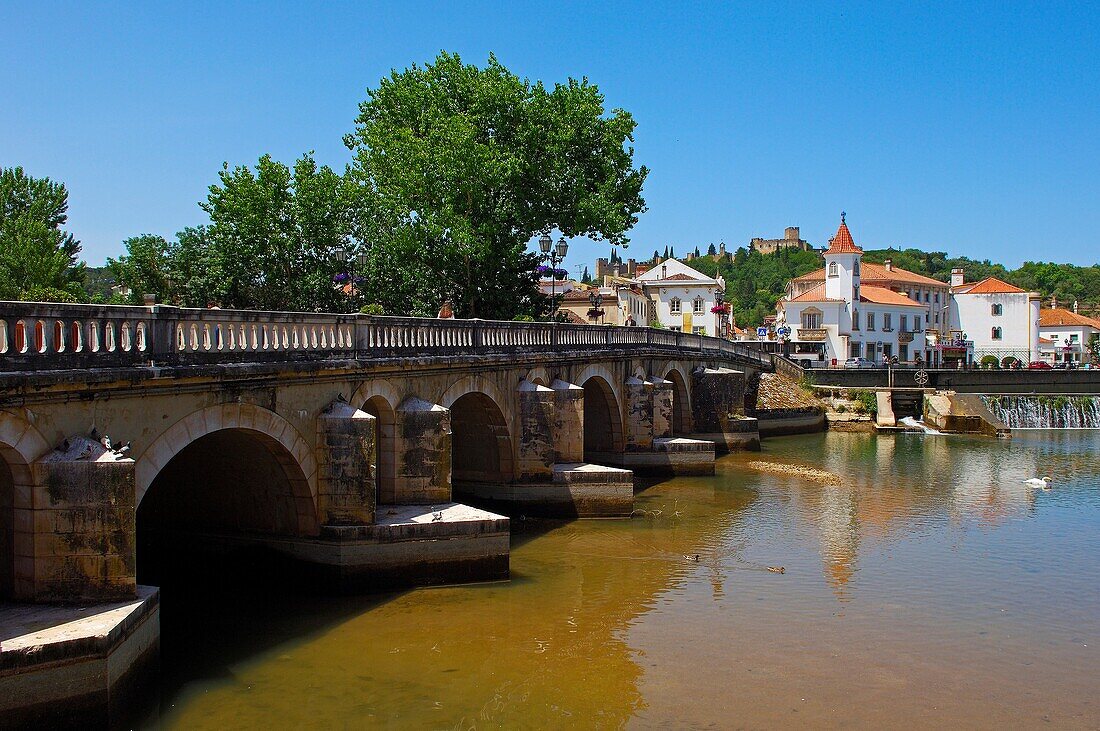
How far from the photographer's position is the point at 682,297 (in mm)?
93812

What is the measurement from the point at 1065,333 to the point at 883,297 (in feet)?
72.6

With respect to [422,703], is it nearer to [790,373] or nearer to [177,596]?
[177,596]

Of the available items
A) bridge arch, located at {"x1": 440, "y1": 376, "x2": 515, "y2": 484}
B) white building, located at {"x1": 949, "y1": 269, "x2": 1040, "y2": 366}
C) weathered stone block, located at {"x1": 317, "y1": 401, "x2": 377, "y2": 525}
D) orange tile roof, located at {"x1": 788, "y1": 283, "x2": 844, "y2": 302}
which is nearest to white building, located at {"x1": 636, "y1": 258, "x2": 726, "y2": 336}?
orange tile roof, located at {"x1": 788, "y1": 283, "x2": 844, "y2": 302}

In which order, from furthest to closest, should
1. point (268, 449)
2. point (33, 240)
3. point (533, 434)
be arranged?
point (33, 240)
point (533, 434)
point (268, 449)

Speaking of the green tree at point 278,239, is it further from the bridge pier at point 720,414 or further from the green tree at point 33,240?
the bridge pier at point 720,414

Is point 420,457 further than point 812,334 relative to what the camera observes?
No

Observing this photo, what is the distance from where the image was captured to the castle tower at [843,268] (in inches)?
2995

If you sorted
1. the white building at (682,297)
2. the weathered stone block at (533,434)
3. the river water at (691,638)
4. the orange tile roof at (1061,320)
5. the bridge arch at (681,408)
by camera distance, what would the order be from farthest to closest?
the white building at (682,297), the orange tile roof at (1061,320), the bridge arch at (681,408), the weathered stone block at (533,434), the river water at (691,638)

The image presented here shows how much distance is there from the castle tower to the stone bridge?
49.7 m

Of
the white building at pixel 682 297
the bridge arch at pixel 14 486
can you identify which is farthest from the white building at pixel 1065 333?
the bridge arch at pixel 14 486

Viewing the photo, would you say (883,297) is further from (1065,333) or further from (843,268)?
(1065,333)

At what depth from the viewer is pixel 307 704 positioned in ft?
42.1

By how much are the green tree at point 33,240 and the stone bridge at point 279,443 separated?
2795 centimetres

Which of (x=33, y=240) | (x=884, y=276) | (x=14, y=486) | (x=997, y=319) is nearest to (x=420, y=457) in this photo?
(x=14, y=486)
